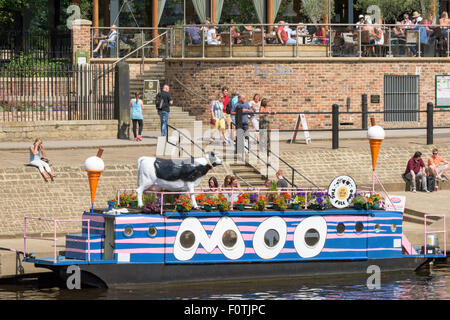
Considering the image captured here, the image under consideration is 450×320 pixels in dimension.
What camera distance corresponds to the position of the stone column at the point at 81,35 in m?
43.4

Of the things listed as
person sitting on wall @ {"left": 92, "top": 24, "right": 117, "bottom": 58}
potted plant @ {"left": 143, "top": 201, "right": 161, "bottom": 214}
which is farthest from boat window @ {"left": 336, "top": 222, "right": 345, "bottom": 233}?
person sitting on wall @ {"left": 92, "top": 24, "right": 117, "bottom": 58}

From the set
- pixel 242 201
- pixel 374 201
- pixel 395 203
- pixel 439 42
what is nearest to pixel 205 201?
pixel 242 201

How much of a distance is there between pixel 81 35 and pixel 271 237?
19622 millimetres

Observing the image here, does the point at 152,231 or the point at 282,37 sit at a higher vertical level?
the point at 282,37

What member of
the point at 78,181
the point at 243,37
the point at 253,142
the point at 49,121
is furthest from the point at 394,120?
the point at 78,181

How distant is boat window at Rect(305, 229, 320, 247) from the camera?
26406 millimetres

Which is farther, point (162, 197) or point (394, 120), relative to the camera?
point (394, 120)

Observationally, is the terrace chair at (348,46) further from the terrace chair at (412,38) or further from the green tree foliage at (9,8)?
the green tree foliage at (9,8)

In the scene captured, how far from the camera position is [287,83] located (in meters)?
41.3

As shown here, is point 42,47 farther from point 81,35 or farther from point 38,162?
point 38,162

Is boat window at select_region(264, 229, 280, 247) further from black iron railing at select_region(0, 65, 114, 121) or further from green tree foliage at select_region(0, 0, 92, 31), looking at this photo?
green tree foliage at select_region(0, 0, 92, 31)

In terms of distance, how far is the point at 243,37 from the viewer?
41469mm
